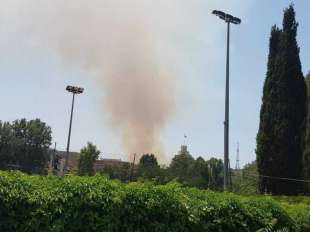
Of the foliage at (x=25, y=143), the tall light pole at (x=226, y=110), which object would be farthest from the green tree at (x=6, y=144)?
the tall light pole at (x=226, y=110)

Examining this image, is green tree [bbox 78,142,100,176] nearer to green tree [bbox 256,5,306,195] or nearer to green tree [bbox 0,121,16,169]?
green tree [bbox 0,121,16,169]

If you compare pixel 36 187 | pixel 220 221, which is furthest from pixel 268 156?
pixel 36 187

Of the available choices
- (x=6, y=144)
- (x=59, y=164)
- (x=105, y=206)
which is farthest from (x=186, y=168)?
(x=105, y=206)

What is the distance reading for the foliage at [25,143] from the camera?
10044 centimetres

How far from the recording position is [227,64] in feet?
83.4

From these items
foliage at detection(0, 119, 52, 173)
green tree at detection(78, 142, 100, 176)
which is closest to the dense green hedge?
green tree at detection(78, 142, 100, 176)

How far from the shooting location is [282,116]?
134 feet

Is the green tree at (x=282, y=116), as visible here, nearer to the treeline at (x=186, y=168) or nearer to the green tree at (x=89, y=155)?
the treeline at (x=186, y=168)

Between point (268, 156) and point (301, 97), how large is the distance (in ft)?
15.8

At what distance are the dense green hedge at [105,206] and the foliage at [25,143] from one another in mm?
90098

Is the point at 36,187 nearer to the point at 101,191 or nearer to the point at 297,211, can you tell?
the point at 101,191

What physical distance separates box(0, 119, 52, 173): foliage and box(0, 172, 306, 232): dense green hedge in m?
90.1

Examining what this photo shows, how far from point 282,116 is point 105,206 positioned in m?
34.8

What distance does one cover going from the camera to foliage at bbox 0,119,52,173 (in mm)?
100438
